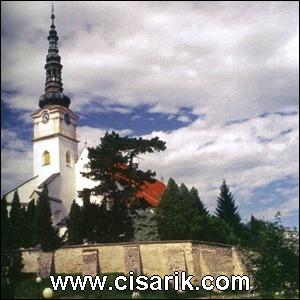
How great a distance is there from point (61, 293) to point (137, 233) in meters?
10.7

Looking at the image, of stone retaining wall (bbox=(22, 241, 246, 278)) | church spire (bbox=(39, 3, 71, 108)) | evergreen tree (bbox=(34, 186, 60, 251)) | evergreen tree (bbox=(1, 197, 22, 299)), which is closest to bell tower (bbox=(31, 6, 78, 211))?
church spire (bbox=(39, 3, 71, 108))

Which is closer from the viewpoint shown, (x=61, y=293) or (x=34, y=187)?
(x=61, y=293)

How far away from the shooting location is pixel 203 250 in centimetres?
2911

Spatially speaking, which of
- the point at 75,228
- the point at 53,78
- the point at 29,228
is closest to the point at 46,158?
the point at 53,78

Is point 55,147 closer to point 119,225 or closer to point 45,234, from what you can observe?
point 119,225

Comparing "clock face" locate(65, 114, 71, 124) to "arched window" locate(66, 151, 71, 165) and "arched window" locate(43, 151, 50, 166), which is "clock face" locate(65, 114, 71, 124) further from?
"arched window" locate(43, 151, 50, 166)

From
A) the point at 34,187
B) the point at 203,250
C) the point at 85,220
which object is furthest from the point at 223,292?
the point at 34,187

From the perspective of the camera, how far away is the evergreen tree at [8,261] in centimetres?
2139

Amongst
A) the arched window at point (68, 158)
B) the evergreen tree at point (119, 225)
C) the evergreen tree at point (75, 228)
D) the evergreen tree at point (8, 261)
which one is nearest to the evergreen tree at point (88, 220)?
the evergreen tree at point (75, 228)

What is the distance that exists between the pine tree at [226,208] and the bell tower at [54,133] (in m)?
13.6

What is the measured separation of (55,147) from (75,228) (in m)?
17.0

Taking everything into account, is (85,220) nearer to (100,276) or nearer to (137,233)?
(137,233)

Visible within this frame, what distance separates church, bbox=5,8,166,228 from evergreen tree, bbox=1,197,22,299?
18403 mm

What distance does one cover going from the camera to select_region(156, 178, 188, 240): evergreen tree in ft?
103
